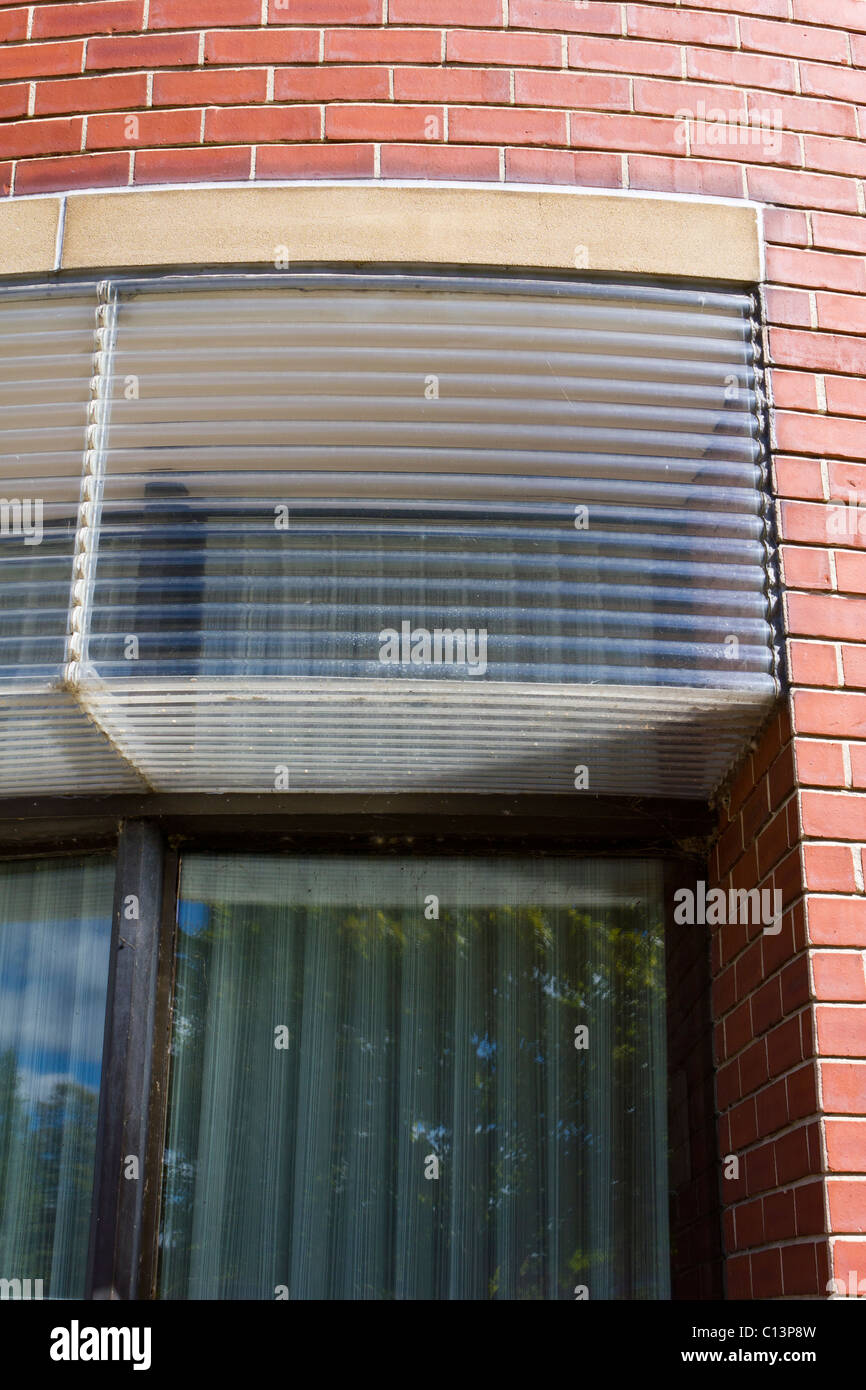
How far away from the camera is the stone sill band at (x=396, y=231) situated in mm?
3045

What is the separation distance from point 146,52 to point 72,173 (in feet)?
1.18

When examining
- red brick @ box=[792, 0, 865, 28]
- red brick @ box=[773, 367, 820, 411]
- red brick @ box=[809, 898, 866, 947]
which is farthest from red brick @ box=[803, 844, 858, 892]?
red brick @ box=[792, 0, 865, 28]

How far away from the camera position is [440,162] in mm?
3135

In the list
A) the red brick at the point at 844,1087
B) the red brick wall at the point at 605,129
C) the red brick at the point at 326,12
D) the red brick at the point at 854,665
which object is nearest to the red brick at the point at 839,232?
the red brick wall at the point at 605,129

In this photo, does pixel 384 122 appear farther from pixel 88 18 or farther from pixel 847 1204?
pixel 847 1204

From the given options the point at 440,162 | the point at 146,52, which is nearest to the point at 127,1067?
the point at 440,162

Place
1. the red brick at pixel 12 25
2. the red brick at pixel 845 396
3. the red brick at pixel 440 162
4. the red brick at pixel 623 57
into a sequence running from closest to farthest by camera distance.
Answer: the red brick at pixel 845 396
the red brick at pixel 440 162
the red brick at pixel 623 57
the red brick at pixel 12 25

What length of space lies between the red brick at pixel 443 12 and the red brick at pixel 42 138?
0.80m

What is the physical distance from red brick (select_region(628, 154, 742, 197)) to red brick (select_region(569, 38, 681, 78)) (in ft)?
0.77

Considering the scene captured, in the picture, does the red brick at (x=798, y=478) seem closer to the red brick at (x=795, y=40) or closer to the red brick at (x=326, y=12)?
the red brick at (x=795, y=40)

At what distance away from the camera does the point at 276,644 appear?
2.87 metres

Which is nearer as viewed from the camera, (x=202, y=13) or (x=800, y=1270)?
(x=800, y=1270)

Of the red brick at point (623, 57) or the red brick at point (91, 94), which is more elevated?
the red brick at point (623, 57)

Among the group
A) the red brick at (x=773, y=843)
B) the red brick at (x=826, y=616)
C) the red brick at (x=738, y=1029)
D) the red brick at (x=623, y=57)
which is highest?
the red brick at (x=623, y=57)
